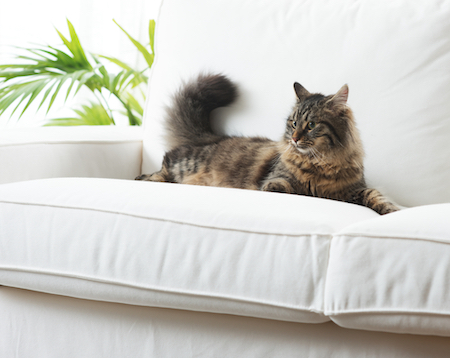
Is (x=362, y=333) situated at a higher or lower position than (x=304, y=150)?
lower

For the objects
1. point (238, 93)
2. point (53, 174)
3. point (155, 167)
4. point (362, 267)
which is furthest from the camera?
point (155, 167)

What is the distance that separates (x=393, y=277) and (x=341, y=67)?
2.50 feet

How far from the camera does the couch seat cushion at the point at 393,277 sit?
647 mm

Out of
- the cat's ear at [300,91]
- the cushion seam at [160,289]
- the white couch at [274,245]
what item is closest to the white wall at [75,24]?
the white couch at [274,245]

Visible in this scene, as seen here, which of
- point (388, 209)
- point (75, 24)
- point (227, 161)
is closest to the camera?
point (388, 209)

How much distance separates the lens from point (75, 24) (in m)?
2.61

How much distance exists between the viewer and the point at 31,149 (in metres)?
1.25

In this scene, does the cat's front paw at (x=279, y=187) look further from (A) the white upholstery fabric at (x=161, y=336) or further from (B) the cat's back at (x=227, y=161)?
(A) the white upholstery fabric at (x=161, y=336)

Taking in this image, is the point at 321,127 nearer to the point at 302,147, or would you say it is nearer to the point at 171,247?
the point at 302,147

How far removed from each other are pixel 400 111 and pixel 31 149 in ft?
3.45

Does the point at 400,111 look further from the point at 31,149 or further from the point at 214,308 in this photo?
the point at 31,149

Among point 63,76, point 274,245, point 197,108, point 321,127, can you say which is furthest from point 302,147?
point 63,76

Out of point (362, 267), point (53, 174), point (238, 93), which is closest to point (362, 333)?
point (362, 267)

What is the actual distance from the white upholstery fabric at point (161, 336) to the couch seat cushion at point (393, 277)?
2.7 inches
